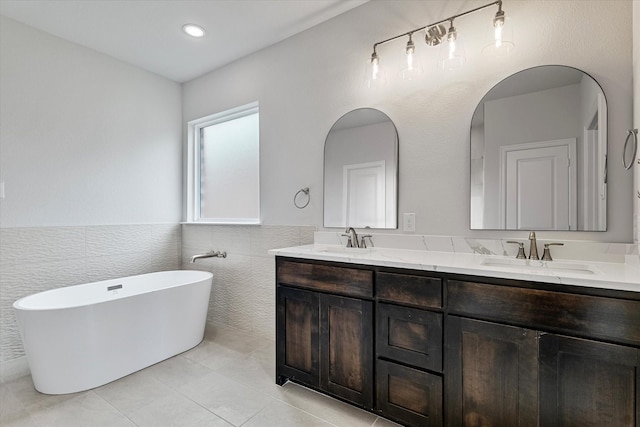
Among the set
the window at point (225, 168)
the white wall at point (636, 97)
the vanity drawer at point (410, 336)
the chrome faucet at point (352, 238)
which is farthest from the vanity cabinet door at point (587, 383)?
the window at point (225, 168)

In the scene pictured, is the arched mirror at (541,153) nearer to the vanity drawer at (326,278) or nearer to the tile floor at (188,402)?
the vanity drawer at (326,278)

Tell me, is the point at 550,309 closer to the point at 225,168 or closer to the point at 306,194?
the point at 306,194

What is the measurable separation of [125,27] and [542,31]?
9.70 feet

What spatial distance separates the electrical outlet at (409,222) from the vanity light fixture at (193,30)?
7.31ft

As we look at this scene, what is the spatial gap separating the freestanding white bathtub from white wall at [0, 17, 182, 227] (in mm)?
749

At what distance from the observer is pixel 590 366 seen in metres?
1.13

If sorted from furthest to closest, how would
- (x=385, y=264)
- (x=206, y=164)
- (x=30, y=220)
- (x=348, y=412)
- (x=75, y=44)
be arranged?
(x=206, y=164) → (x=75, y=44) → (x=30, y=220) → (x=348, y=412) → (x=385, y=264)

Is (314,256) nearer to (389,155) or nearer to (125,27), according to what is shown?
(389,155)

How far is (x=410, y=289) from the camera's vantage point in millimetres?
1510

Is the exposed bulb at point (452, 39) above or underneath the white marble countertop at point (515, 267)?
above

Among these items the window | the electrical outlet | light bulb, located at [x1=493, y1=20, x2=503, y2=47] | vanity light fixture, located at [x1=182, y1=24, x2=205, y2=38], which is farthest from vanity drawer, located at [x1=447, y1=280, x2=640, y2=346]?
vanity light fixture, located at [x1=182, y1=24, x2=205, y2=38]

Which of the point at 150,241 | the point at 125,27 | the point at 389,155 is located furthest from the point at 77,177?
the point at 389,155

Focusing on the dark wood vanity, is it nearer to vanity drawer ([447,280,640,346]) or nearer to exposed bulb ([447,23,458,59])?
vanity drawer ([447,280,640,346])

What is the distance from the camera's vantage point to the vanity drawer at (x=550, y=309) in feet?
3.56
